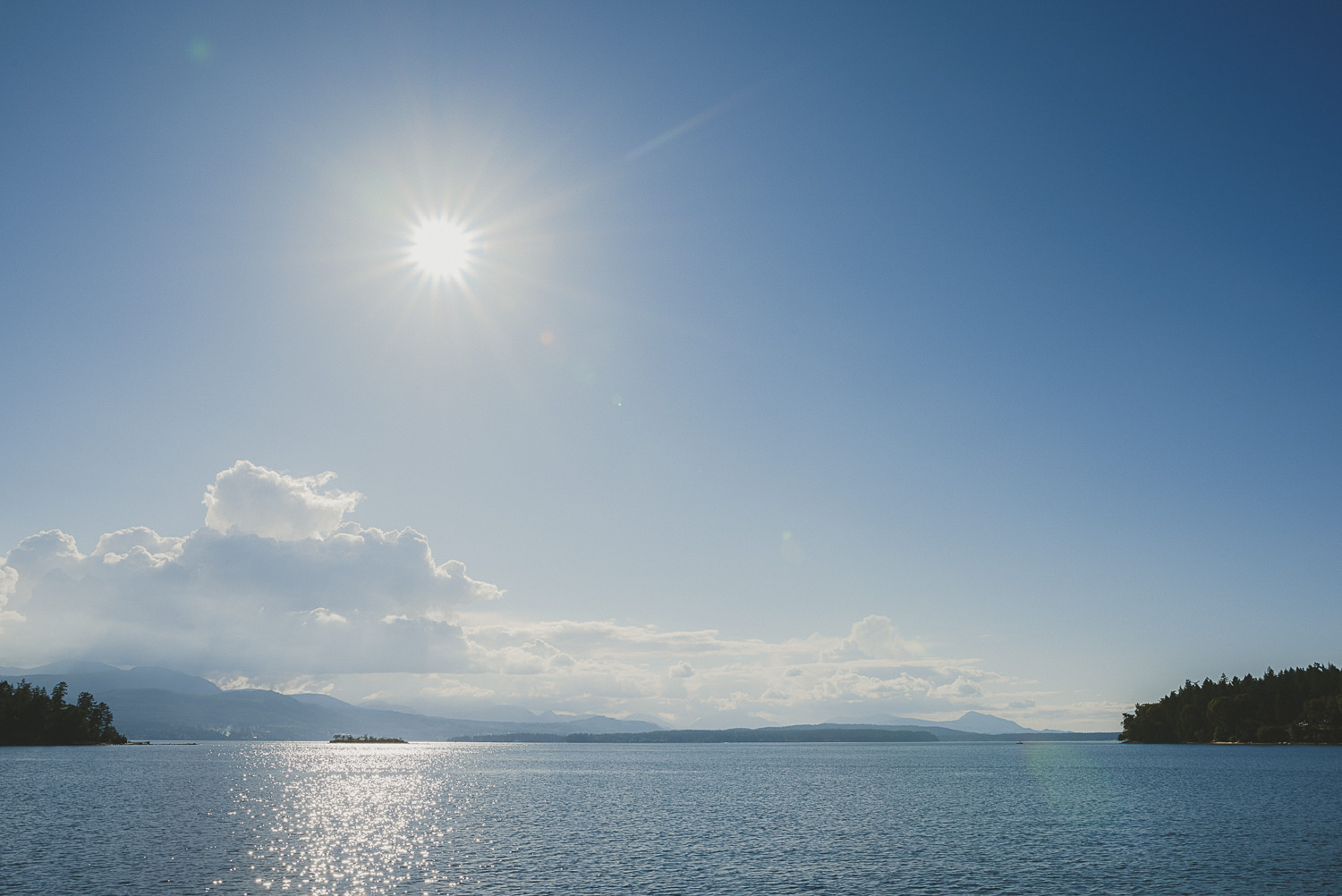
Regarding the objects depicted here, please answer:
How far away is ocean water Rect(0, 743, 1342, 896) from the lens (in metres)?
56.7

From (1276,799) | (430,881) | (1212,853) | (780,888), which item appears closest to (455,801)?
(430,881)

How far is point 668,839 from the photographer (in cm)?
7788

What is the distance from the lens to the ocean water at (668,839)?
5666 cm

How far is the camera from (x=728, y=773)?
19988 cm

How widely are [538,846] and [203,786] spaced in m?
104

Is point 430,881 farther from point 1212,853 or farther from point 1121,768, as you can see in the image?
point 1121,768

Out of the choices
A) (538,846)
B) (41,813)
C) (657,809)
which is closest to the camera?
(538,846)

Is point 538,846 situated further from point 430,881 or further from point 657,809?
point 657,809

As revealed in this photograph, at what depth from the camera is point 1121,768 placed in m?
200

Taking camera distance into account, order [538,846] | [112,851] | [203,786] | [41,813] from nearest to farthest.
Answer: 1. [112,851]
2. [538,846]
3. [41,813]
4. [203,786]

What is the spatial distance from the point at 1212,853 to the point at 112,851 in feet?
315

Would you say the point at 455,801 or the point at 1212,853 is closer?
the point at 1212,853

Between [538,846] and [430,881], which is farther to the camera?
[538,846]

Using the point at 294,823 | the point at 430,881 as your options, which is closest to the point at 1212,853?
the point at 430,881
